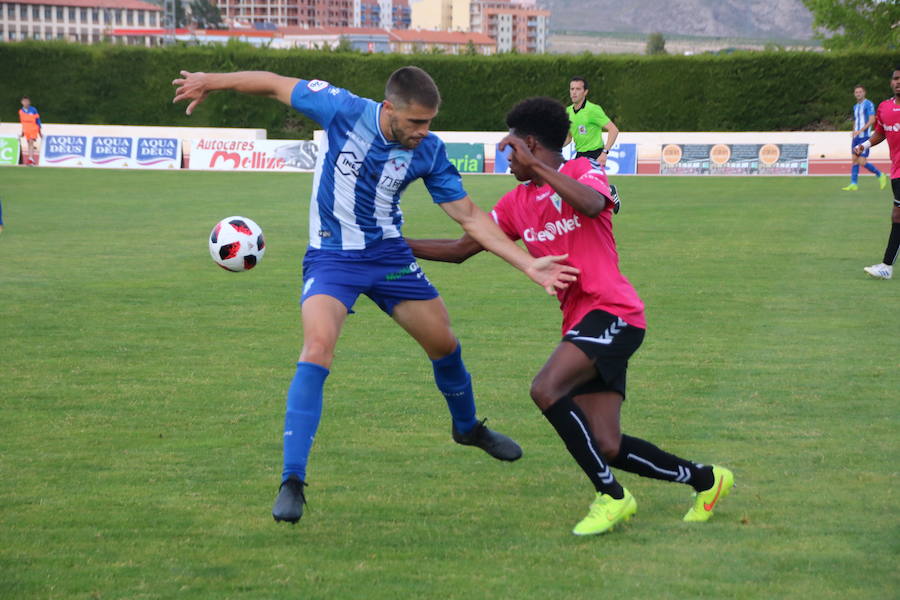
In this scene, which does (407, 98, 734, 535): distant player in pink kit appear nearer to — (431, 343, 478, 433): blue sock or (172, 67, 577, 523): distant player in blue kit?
(172, 67, 577, 523): distant player in blue kit

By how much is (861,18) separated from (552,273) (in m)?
62.5

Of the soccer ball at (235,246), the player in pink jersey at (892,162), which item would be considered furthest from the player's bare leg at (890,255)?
the soccer ball at (235,246)

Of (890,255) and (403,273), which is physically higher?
(403,273)

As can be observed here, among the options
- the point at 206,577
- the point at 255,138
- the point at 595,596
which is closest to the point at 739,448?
the point at 595,596

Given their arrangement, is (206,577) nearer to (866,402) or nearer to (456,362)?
(456,362)

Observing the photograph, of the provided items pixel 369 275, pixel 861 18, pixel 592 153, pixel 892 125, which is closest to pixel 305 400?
pixel 369 275

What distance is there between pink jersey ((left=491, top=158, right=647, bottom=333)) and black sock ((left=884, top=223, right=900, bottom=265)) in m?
8.65

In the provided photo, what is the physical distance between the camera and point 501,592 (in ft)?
14.0

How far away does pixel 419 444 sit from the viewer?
644 centimetres

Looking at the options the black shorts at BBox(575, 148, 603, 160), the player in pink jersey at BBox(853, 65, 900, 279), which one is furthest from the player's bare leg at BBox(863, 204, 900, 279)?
the black shorts at BBox(575, 148, 603, 160)

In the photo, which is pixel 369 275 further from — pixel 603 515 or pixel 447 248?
pixel 603 515

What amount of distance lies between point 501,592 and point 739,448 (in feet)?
8.19

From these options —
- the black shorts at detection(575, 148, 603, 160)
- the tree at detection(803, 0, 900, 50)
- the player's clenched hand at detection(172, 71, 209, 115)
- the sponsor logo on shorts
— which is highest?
the tree at detection(803, 0, 900, 50)

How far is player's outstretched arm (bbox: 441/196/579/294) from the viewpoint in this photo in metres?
4.99
